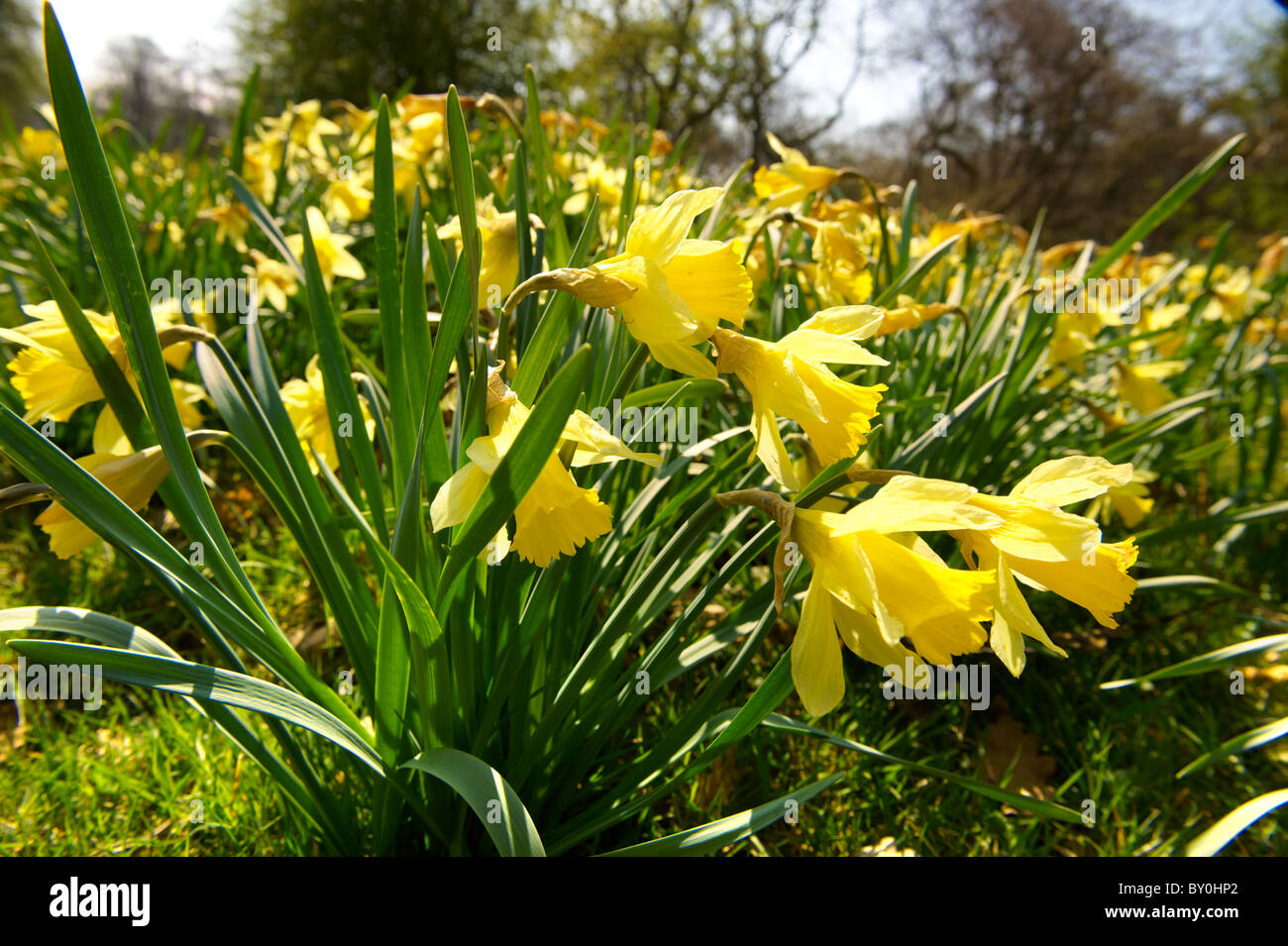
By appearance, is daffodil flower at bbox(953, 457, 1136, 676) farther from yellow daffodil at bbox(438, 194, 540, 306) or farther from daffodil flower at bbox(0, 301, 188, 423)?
daffodil flower at bbox(0, 301, 188, 423)

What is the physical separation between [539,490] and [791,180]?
4.74 feet

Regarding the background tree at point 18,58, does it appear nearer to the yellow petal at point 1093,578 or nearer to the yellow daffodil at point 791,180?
the yellow daffodil at point 791,180

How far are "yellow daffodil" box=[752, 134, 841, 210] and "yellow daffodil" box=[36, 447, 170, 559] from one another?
152cm

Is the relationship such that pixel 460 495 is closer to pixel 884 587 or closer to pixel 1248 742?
Result: pixel 884 587

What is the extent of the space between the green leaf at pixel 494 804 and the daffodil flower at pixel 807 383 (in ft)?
1.57

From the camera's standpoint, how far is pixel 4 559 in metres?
1.95

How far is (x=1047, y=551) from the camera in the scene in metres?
0.72

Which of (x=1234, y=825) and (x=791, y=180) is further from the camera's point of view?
(x=791, y=180)

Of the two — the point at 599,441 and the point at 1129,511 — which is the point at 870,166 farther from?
the point at 599,441

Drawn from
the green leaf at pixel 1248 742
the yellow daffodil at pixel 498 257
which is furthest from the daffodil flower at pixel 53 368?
the green leaf at pixel 1248 742

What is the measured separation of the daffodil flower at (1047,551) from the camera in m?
0.73

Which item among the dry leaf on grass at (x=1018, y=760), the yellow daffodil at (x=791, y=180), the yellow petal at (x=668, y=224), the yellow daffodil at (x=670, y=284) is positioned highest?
the yellow daffodil at (x=791, y=180)

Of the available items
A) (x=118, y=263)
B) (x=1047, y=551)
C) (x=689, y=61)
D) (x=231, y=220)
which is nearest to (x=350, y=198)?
(x=231, y=220)
